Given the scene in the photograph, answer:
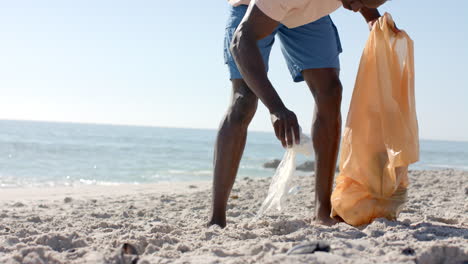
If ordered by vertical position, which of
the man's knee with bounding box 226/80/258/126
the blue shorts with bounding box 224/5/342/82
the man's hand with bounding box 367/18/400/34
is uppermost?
the man's hand with bounding box 367/18/400/34

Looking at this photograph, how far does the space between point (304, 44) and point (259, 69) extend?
55cm

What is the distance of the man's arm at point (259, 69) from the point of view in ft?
6.44

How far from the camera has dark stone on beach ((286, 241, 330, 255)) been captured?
5.11 feet

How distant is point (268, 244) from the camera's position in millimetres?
1708

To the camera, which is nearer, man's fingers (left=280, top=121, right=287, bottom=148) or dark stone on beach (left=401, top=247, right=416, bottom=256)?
dark stone on beach (left=401, top=247, right=416, bottom=256)

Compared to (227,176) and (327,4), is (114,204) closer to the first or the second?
(227,176)

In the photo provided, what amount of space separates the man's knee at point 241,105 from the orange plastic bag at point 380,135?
498mm

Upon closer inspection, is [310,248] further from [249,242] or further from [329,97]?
[329,97]

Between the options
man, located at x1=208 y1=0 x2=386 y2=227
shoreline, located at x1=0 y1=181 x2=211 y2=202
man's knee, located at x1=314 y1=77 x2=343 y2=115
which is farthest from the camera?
shoreline, located at x1=0 y1=181 x2=211 y2=202

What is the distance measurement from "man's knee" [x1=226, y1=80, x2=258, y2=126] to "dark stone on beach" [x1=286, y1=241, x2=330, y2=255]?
0.96m

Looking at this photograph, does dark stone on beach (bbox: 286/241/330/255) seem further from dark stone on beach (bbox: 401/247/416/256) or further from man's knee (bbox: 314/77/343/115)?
man's knee (bbox: 314/77/343/115)

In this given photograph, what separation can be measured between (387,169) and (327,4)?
847 mm

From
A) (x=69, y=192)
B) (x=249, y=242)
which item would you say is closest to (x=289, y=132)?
(x=249, y=242)

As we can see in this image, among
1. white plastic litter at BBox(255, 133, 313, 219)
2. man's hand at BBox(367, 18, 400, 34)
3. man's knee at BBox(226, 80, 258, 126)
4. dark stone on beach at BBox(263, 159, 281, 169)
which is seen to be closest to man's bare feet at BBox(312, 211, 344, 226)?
white plastic litter at BBox(255, 133, 313, 219)
